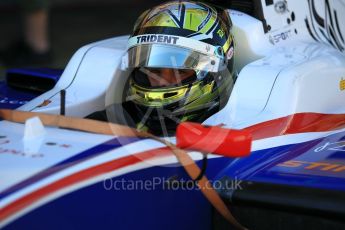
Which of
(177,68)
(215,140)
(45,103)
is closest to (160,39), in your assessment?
(177,68)

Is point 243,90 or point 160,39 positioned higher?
point 160,39

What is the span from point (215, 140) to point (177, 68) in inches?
24.1

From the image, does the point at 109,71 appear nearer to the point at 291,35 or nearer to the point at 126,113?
the point at 126,113

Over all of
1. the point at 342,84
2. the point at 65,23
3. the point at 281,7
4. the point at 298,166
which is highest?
the point at 281,7

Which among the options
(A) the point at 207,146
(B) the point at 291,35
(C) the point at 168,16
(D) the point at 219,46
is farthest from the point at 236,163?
(B) the point at 291,35

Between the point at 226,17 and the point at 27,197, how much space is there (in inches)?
55.9

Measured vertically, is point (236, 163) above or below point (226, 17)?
below

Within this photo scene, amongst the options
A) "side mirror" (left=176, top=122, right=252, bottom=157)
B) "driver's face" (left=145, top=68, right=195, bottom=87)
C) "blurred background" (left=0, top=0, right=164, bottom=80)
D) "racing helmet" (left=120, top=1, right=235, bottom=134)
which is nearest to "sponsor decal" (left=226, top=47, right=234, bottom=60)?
"racing helmet" (left=120, top=1, right=235, bottom=134)

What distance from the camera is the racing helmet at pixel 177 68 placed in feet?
8.95

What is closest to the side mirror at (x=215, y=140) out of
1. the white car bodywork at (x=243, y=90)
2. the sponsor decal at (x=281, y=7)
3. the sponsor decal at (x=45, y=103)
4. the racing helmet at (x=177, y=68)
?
the white car bodywork at (x=243, y=90)

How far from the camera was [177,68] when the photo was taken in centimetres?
272

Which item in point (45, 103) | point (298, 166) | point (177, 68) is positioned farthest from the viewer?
point (45, 103)

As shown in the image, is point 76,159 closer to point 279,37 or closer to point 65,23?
point 279,37

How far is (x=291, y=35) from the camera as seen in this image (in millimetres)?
3283
